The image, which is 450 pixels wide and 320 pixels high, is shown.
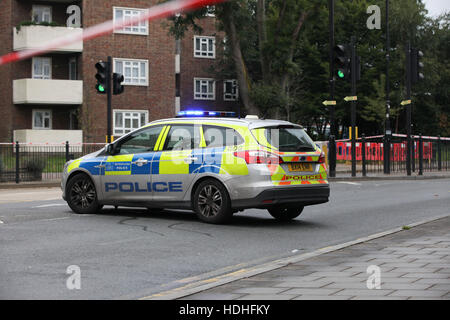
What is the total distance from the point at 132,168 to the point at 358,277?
6417mm

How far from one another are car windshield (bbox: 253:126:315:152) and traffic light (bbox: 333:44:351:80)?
13.1m

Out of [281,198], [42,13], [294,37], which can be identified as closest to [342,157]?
[294,37]

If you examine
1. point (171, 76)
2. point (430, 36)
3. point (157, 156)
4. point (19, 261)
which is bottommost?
point (19, 261)

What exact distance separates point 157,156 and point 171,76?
34706 mm

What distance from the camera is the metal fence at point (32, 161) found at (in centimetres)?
2472

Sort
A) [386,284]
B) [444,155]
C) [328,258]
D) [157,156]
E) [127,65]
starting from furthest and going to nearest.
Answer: [127,65] < [444,155] < [157,156] < [328,258] < [386,284]

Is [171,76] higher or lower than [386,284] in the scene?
higher

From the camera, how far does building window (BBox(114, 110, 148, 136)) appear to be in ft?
148

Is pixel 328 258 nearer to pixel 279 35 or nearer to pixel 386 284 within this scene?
pixel 386 284

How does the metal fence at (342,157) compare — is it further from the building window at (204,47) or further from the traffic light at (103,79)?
the building window at (204,47)

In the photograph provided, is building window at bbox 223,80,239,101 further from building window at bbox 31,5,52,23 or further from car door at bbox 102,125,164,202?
car door at bbox 102,125,164,202

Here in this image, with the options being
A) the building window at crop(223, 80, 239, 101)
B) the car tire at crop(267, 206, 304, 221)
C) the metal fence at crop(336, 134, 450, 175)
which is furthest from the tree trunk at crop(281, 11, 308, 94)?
the car tire at crop(267, 206, 304, 221)

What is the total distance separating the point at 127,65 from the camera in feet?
148
